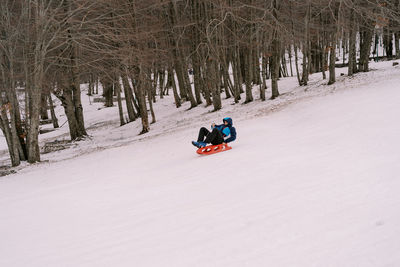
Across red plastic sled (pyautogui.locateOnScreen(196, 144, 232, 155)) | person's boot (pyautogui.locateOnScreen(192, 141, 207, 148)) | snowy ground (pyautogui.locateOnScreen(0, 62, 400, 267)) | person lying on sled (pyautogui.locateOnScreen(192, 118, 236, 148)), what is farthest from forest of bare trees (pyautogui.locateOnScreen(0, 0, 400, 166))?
snowy ground (pyautogui.locateOnScreen(0, 62, 400, 267))

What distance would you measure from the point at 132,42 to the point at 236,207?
16845 millimetres

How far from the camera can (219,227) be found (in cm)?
393

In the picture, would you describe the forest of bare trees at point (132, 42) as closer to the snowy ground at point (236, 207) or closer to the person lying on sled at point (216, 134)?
the person lying on sled at point (216, 134)

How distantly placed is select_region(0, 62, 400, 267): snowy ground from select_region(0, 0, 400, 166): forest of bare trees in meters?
6.37

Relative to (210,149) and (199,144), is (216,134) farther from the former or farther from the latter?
(199,144)

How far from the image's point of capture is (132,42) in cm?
1906

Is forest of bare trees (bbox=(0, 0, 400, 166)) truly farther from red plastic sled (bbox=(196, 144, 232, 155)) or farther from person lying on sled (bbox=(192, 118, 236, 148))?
red plastic sled (bbox=(196, 144, 232, 155))

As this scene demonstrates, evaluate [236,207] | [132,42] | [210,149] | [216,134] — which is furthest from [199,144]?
[132,42]

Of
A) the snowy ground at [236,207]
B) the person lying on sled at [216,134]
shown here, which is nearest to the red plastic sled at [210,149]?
the person lying on sled at [216,134]

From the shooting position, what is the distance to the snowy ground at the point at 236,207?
321 centimetres

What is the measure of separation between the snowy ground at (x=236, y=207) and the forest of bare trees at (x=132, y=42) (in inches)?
251

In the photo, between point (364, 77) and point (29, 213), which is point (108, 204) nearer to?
point (29, 213)

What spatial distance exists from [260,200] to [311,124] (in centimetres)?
681

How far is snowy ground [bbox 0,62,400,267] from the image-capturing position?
3213 millimetres
